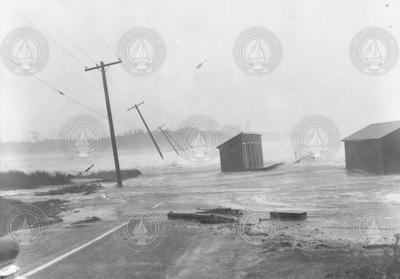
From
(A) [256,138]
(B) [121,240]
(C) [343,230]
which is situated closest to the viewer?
(B) [121,240]

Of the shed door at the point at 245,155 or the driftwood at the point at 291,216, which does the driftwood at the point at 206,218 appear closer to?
the driftwood at the point at 291,216

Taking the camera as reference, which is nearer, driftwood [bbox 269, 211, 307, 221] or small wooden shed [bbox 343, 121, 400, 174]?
driftwood [bbox 269, 211, 307, 221]

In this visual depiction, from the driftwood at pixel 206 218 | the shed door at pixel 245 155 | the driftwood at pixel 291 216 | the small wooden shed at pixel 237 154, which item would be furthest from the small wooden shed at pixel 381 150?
the driftwood at pixel 206 218

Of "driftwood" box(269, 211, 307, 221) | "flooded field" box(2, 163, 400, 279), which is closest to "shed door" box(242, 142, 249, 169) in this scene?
"flooded field" box(2, 163, 400, 279)

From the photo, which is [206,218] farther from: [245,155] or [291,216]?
[245,155]

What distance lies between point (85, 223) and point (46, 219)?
2.81 m

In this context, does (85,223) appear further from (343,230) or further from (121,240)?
(343,230)

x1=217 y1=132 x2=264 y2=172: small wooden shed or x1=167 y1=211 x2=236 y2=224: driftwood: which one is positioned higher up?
x1=217 y1=132 x2=264 y2=172: small wooden shed

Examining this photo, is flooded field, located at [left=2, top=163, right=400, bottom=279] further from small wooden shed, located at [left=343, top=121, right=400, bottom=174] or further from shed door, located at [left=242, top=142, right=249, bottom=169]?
shed door, located at [left=242, top=142, right=249, bottom=169]

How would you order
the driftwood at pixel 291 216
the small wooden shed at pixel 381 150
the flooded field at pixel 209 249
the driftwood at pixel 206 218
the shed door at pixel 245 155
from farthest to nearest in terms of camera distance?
1. the shed door at pixel 245 155
2. the small wooden shed at pixel 381 150
3. the driftwood at pixel 291 216
4. the driftwood at pixel 206 218
5. the flooded field at pixel 209 249

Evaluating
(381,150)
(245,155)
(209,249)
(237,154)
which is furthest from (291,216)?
(245,155)

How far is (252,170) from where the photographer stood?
153 feet

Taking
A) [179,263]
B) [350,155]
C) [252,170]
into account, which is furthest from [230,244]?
[252,170]

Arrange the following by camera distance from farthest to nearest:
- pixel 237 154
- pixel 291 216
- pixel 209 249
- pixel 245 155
→ pixel 245 155
pixel 237 154
pixel 291 216
pixel 209 249
